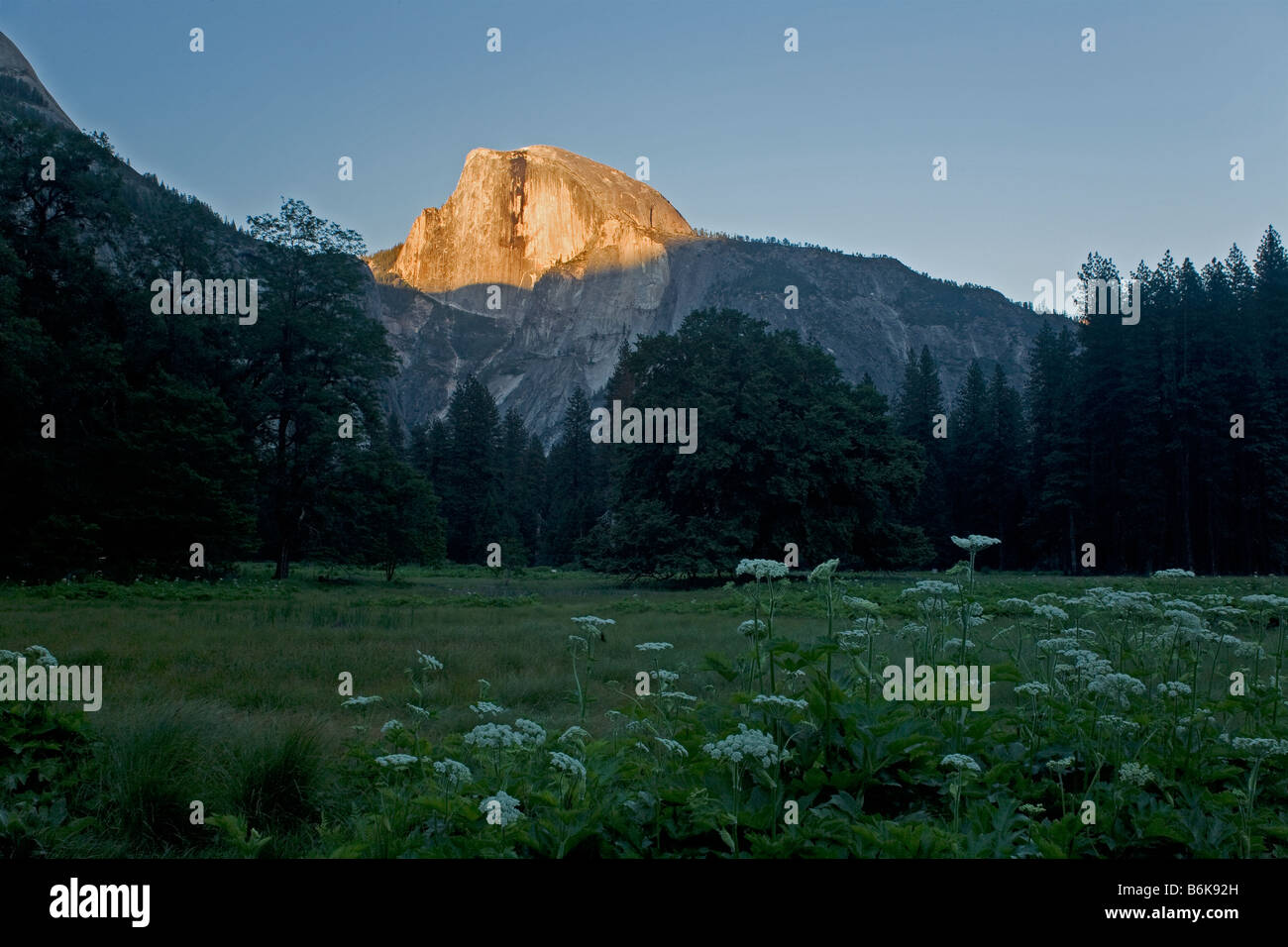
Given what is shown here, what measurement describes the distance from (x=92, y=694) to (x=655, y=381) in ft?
107

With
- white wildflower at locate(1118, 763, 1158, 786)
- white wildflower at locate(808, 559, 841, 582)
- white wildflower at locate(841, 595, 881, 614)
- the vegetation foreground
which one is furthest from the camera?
white wildflower at locate(841, 595, 881, 614)

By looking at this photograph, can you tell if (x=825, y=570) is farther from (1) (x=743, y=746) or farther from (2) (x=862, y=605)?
(1) (x=743, y=746)

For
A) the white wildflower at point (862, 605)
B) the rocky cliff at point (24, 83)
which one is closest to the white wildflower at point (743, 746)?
the white wildflower at point (862, 605)

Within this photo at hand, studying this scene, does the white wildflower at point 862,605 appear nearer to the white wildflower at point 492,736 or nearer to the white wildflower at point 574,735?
the white wildflower at point 574,735

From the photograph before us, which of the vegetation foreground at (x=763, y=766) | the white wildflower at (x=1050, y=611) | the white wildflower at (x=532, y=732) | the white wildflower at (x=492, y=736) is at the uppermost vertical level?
the white wildflower at (x=1050, y=611)

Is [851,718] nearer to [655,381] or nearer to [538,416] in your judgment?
Answer: [655,381]

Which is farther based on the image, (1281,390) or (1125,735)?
(1281,390)

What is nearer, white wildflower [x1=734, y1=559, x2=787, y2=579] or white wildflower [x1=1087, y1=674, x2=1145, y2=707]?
white wildflower [x1=734, y1=559, x2=787, y2=579]

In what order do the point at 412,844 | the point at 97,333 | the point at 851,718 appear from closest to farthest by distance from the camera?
the point at 412,844
the point at 851,718
the point at 97,333

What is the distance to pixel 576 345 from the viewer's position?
193250mm

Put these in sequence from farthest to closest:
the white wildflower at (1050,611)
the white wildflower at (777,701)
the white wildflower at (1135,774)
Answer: the white wildflower at (1050,611) → the white wildflower at (1135,774) → the white wildflower at (777,701)

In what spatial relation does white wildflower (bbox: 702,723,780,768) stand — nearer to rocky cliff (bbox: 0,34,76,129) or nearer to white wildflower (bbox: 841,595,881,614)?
white wildflower (bbox: 841,595,881,614)

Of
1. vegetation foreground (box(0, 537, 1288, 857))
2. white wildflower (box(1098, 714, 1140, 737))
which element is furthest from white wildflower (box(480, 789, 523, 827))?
white wildflower (box(1098, 714, 1140, 737))

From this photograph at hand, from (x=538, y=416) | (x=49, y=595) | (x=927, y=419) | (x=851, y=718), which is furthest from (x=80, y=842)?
(x=538, y=416)
